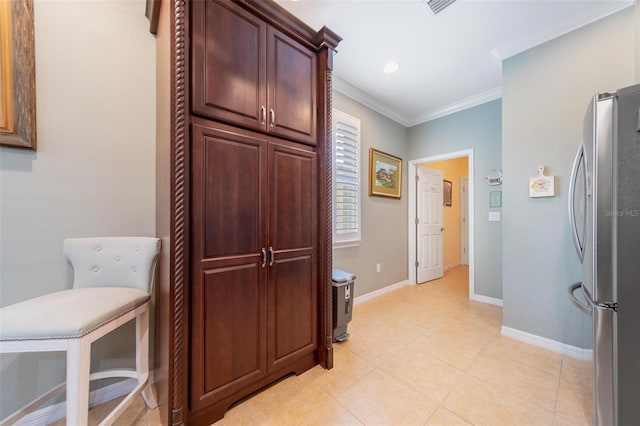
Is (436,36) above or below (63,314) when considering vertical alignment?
above

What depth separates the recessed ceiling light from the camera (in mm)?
2503

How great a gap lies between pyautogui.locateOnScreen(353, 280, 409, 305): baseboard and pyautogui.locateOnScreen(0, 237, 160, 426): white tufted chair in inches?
89.1

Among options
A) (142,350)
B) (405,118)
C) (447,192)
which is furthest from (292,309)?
(447,192)

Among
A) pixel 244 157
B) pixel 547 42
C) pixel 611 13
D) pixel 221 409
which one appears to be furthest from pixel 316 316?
pixel 611 13

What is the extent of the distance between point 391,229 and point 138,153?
314 centimetres

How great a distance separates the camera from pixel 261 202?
4.74 ft

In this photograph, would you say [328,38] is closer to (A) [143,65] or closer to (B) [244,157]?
(B) [244,157]

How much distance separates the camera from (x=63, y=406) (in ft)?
4.36

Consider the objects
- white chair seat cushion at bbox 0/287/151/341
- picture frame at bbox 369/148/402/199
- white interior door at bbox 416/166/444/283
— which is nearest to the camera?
white chair seat cushion at bbox 0/287/151/341

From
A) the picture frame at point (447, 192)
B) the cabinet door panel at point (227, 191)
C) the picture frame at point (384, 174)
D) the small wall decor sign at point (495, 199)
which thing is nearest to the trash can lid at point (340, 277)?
the cabinet door panel at point (227, 191)

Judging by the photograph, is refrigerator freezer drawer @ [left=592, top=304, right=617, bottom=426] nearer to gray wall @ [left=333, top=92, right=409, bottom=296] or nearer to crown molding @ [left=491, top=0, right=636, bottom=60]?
gray wall @ [left=333, top=92, right=409, bottom=296]

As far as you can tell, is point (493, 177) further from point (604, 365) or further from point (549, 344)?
point (604, 365)

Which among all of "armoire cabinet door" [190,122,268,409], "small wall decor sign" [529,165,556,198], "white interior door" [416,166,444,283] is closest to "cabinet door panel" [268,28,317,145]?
"armoire cabinet door" [190,122,268,409]

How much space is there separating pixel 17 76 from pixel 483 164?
4249mm
